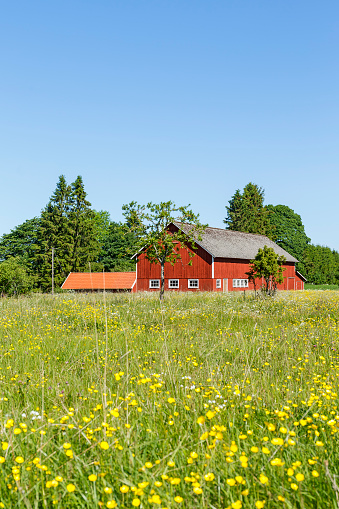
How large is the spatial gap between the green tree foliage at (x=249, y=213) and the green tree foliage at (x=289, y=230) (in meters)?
1.50

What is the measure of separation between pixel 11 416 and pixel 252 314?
27.9ft

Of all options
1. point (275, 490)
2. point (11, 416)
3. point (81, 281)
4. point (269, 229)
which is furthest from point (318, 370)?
point (269, 229)

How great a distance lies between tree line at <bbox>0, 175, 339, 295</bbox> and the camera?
49.3 metres

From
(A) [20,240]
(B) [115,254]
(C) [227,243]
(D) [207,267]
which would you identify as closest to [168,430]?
(D) [207,267]

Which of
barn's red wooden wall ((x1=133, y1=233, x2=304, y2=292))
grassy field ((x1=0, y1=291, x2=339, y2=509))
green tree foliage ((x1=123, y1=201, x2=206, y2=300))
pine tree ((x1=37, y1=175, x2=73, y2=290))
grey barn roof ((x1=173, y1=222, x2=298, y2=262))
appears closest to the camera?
grassy field ((x1=0, y1=291, x2=339, y2=509))

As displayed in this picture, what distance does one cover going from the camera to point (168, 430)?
3.07m

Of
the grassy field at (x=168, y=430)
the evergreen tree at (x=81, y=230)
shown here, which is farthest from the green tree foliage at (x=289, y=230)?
the grassy field at (x=168, y=430)

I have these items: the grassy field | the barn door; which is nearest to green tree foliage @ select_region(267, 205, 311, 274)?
the barn door

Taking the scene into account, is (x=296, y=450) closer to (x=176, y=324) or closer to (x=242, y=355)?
(x=242, y=355)

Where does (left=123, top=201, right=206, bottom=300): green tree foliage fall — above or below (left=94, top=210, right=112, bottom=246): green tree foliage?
below

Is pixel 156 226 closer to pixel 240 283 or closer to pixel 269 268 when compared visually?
pixel 269 268

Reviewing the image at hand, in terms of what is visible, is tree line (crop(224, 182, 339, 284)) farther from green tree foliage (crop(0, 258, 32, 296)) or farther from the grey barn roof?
green tree foliage (crop(0, 258, 32, 296))

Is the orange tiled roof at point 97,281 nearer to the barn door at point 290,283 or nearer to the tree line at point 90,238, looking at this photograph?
the tree line at point 90,238

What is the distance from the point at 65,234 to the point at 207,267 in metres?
23.1
